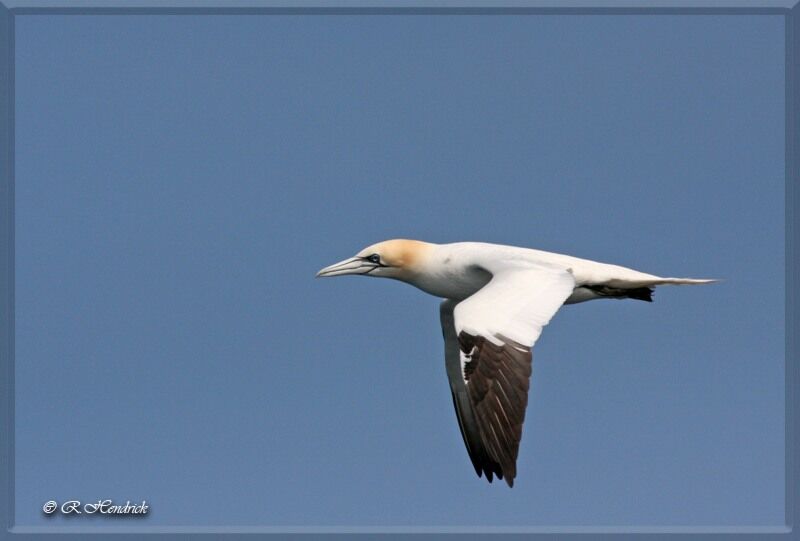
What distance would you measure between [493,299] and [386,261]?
3.02m

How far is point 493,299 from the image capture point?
15.9 metres

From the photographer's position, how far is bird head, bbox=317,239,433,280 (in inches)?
728

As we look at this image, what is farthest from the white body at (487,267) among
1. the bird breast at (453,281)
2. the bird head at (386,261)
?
the bird head at (386,261)

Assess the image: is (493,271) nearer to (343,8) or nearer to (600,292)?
(600,292)

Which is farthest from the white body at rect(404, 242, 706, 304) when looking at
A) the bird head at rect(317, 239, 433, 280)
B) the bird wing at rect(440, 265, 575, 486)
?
the bird wing at rect(440, 265, 575, 486)

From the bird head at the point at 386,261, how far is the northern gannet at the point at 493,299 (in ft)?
0.04

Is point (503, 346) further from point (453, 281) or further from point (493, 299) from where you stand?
point (453, 281)

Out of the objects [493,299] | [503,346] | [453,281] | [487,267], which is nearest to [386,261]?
[453,281]

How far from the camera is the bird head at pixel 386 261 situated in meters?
18.5

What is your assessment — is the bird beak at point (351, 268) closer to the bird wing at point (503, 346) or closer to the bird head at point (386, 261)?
the bird head at point (386, 261)

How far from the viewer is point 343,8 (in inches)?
690

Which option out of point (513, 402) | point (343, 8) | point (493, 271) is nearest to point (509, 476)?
point (513, 402)

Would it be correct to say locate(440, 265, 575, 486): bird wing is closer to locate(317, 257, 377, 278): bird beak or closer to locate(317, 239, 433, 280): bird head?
locate(317, 239, 433, 280): bird head

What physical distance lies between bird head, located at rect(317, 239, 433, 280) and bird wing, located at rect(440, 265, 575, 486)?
1.94 meters
